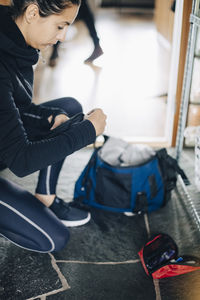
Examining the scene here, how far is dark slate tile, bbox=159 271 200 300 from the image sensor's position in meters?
1.21

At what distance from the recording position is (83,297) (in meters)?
1.20

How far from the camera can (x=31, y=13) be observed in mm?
1041

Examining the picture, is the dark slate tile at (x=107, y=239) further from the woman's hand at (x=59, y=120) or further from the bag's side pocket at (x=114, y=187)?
the woman's hand at (x=59, y=120)

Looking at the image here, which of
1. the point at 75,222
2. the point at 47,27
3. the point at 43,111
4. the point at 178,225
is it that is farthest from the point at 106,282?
the point at 47,27

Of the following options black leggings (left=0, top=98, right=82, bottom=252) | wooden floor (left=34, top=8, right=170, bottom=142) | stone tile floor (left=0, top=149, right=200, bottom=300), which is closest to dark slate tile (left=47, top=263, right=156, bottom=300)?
stone tile floor (left=0, top=149, right=200, bottom=300)

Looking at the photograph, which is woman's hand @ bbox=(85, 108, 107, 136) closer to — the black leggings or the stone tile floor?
the black leggings

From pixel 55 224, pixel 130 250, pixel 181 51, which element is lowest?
pixel 130 250

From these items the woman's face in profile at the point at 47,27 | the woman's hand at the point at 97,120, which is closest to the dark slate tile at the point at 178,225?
the woman's hand at the point at 97,120

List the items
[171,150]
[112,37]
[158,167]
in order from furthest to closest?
[112,37] → [171,150] → [158,167]

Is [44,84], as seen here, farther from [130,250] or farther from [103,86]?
[130,250]

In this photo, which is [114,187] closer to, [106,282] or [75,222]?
[75,222]

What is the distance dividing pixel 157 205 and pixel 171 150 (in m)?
0.61

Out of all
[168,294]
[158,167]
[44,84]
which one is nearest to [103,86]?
[44,84]

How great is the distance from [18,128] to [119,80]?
2.50m
